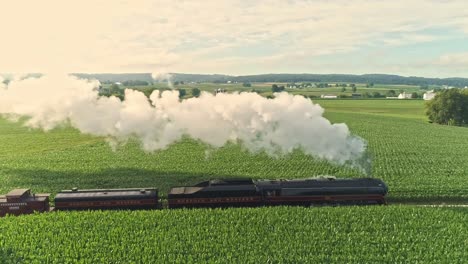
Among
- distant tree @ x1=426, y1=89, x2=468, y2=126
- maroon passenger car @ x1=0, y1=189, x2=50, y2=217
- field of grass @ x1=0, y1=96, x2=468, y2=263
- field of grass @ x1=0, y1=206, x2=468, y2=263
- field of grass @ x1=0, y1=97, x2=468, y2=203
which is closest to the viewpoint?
field of grass @ x1=0, y1=206, x2=468, y2=263

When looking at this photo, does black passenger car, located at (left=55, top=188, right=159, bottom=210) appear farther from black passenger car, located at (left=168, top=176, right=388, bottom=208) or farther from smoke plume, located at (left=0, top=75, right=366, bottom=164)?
smoke plume, located at (left=0, top=75, right=366, bottom=164)

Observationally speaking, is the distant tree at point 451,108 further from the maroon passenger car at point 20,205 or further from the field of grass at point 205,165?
the maroon passenger car at point 20,205

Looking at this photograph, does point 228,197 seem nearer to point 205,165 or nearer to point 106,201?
point 106,201

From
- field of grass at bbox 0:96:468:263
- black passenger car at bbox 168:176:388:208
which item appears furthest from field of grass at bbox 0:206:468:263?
black passenger car at bbox 168:176:388:208

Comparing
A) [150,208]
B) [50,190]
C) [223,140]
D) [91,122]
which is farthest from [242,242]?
[50,190]

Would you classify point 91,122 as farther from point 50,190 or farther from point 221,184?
point 221,184

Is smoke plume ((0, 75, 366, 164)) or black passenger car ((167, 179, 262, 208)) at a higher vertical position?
smoke plume ((0, 75, 366, 164))

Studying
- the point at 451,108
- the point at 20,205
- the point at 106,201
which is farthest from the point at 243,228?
the point at 451,108

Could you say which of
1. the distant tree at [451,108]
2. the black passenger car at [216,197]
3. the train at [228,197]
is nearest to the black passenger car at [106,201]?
the train at [228,197]
